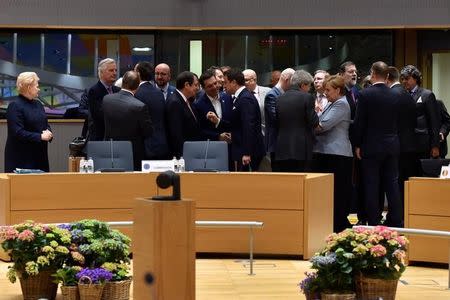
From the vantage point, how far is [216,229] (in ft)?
31.6

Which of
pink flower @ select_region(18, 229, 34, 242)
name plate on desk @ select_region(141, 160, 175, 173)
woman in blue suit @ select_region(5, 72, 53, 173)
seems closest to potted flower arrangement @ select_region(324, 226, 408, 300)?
pink flower @ select_region(18, 229, 34, 242)

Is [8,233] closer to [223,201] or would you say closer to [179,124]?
[223,201]

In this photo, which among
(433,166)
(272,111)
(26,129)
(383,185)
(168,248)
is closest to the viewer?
(168,248)

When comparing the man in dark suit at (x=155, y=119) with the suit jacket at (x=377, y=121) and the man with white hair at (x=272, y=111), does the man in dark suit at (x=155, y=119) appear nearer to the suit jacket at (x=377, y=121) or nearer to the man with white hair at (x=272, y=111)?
the man with white hair at (x=272, y=111)

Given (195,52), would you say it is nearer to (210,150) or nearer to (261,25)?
(261,25)

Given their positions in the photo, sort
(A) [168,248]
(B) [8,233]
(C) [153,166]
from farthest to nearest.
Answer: (C) [153,166] → (B) [8,233] → (A) [168,248]

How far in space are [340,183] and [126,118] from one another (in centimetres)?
217

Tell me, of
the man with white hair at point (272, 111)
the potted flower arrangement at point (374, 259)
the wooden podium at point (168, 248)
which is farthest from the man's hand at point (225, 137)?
the wooden podium at point (168, 248)

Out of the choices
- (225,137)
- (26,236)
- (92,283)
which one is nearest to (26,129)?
(225,137)

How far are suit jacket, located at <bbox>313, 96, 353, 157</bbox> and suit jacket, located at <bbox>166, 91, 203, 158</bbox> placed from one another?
4.05 feet

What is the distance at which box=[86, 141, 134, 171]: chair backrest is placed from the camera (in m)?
9.87

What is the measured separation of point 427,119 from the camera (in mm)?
10984

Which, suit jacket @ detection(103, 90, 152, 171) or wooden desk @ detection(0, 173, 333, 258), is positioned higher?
suit jacket @ detection(103, 90, 152, 171)

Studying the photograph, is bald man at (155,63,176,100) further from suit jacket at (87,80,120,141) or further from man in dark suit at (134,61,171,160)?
suit jacket at (87,80,120,141)
